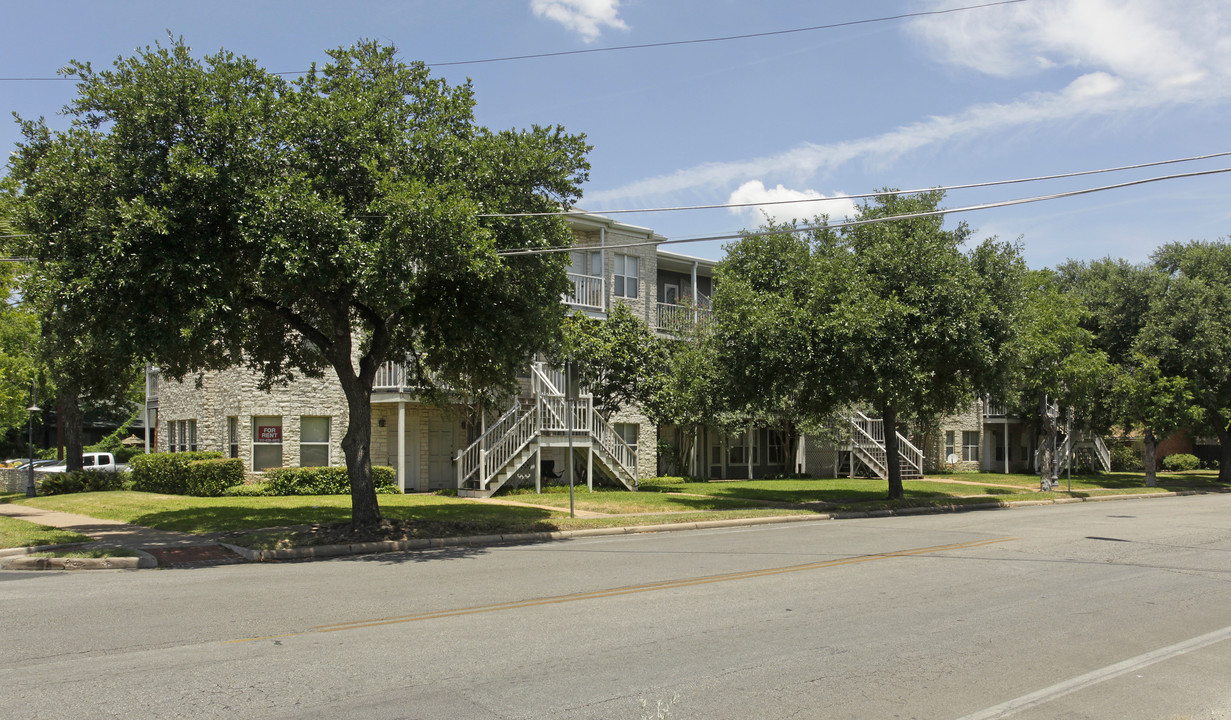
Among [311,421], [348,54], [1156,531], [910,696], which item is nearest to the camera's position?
[910,696]

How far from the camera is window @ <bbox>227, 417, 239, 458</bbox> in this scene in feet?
83.3

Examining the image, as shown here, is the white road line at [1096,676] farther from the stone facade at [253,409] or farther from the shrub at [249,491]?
the stone facade at [253,409]

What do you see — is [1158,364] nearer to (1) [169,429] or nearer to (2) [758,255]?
(2) [758,255]

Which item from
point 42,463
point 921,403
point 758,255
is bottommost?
point 42,463

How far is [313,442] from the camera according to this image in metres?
25.5

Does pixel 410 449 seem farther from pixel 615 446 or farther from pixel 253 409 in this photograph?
pixel 615 446

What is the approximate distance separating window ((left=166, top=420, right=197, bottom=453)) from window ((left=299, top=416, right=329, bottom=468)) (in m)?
4.62

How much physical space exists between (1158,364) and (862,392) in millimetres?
18559

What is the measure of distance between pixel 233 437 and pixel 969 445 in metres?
33.7

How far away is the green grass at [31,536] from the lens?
13.9 m

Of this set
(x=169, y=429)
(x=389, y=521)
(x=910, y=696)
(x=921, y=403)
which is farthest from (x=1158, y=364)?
(x=169, y=429)

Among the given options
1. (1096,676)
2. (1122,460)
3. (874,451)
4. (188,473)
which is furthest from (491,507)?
(1122,460)

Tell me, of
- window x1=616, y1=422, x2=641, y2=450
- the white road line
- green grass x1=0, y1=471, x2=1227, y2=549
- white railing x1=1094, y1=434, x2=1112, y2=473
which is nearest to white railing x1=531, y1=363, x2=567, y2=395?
green grass x1=0, y1=471, x2=1227, y2=549

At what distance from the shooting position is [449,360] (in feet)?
56.7
